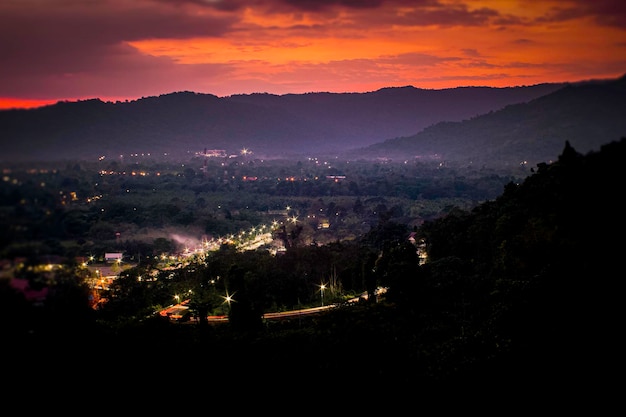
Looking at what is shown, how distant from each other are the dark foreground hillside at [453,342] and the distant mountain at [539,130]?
798mm

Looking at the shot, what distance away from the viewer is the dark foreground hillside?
13336mm

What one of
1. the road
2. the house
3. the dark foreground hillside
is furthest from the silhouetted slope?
the house

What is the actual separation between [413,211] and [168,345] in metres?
69.8

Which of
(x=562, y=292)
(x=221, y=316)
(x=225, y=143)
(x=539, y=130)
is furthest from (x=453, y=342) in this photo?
(x=225, y=143)

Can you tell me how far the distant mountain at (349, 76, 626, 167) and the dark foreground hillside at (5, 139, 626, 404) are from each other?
0.80m

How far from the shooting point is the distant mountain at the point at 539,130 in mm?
17266

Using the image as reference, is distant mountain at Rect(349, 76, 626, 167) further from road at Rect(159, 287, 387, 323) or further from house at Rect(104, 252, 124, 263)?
house at Rect(104, 252, 124, 263)

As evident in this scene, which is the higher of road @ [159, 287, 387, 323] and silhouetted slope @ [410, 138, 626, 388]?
silhouetted slope @ [410, 138, 626, 388]

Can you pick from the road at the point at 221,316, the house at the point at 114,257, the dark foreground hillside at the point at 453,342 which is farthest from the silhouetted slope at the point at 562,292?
the house at the point at 114,257

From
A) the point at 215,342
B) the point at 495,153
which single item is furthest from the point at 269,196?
the point at 215,342

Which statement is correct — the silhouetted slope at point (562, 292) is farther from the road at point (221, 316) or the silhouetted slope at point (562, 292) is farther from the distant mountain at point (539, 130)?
the road at point (221, 316)

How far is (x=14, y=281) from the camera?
10.2 m

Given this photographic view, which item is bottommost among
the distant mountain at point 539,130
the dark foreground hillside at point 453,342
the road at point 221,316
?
the road at point 221,316

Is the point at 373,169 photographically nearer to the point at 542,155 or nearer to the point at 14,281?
the point at 542,155
